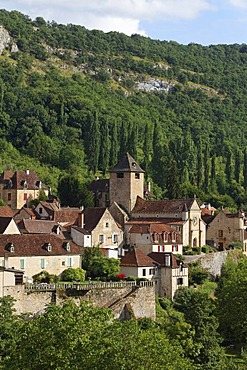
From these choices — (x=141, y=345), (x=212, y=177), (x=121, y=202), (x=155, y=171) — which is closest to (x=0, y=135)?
(x=155, y=171)

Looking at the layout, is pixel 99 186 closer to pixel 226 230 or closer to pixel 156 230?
pixel 226 230

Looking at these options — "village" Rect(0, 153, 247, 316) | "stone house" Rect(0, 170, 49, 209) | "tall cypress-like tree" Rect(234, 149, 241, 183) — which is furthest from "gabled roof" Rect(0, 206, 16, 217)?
"tall cypress-like tree" Rect(234, 149, 241, 183)

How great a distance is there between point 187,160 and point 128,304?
7504cm

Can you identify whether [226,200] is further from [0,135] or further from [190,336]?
[190,336]

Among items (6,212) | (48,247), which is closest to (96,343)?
(48,247)

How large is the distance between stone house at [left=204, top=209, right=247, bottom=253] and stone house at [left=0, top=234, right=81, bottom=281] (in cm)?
2808

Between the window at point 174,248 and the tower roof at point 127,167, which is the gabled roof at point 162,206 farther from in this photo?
the window at point 174,248

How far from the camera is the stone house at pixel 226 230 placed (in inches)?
3445

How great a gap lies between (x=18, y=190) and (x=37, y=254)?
108 ft

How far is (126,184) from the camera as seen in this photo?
84438 mm

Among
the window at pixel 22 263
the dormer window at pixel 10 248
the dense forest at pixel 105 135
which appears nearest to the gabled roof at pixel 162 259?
the window at pixel 22 263

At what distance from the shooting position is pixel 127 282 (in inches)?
2378

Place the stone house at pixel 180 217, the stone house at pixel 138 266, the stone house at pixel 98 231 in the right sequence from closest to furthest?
the stone house at pixel 138 266 < the stone house at pixel 98 231 < the stone house at pixel 180 217

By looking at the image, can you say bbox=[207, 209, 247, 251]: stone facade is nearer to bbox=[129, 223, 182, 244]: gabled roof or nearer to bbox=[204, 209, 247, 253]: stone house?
bbox=[204, 209, 247, 253]: stone house
